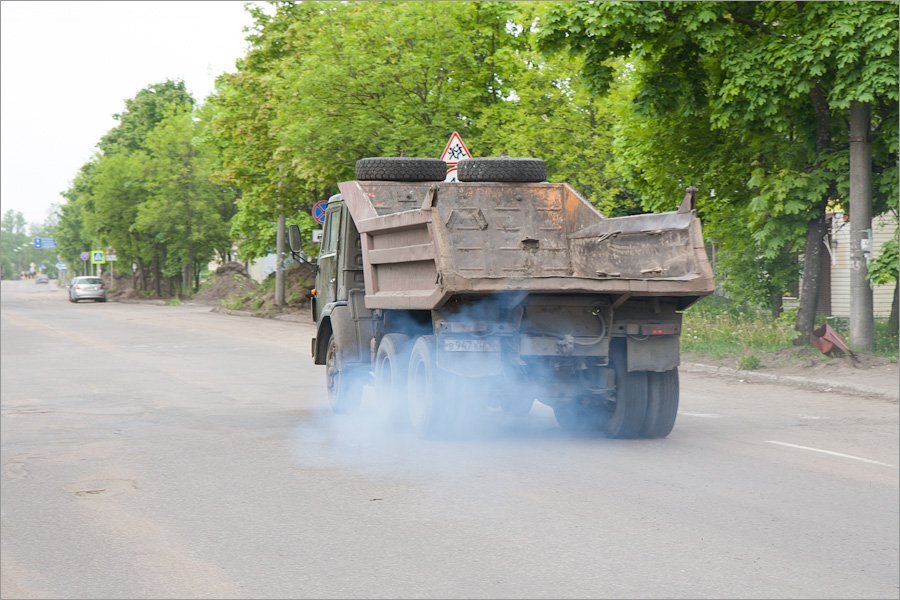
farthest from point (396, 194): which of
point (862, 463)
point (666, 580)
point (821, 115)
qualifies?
point (821, 115)

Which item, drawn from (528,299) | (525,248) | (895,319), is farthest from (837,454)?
(895,319)

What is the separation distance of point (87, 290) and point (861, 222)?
54086 mm

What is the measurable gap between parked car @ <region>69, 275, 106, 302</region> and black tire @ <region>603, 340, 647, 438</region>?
5772 cm

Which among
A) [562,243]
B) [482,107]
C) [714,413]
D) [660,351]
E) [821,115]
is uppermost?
[482,107]

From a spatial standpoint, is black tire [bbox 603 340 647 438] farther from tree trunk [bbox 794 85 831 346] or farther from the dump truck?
tree trunk [bbox 794 85 831 346]

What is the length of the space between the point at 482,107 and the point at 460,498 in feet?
74.6

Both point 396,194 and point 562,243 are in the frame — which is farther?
point 396,194

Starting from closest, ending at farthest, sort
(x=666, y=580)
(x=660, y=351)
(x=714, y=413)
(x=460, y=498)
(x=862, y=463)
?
(x=666, y=580) < (x=460, y=498) < (x=862, y=463) < (x=660, y=351) < (x=714, y=413)

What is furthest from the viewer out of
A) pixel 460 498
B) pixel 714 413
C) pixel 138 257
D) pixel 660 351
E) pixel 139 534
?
pixel 138 257

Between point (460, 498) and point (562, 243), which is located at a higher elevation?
point (562, 243)

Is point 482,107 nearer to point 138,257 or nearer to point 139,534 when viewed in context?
point 139,534

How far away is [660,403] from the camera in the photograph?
10609 millimetres

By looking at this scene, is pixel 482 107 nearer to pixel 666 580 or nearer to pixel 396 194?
pixel 396 194

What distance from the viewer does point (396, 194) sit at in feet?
39.4
